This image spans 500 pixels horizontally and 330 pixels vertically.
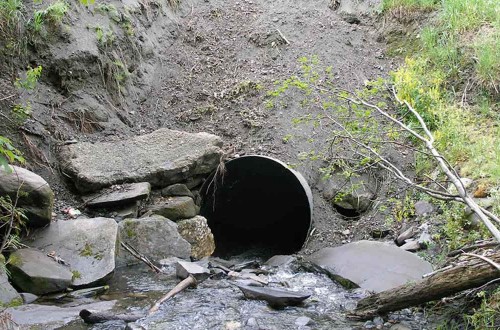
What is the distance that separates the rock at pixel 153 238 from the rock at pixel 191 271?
0.46m

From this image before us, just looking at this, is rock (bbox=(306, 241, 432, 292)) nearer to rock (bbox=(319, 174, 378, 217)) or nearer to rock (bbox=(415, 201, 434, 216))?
rock (bbox=(415, 201, 434, 216))

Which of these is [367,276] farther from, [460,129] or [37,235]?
[37,235]

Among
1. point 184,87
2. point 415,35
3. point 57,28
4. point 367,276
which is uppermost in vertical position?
point 57,28

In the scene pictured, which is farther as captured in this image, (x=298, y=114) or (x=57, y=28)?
(x=298, y=114)

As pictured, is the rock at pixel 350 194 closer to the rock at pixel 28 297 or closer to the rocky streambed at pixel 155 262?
the rocky streambed at pixel 155 262

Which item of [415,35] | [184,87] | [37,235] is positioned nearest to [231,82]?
[184,87]

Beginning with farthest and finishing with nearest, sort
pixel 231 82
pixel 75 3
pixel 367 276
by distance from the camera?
pixel 231 82, pixel 75 3, pixel 367 276

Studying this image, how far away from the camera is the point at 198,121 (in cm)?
757

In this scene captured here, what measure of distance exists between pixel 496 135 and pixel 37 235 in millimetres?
4803

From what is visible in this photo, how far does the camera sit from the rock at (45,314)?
3.60m

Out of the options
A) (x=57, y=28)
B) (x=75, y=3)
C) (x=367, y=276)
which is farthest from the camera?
(x=75, y=3)

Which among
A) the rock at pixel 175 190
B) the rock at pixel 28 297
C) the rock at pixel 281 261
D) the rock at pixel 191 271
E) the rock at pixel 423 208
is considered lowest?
the rock at pixel 281 261

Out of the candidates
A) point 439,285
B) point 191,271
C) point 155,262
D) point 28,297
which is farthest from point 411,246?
point 28,297

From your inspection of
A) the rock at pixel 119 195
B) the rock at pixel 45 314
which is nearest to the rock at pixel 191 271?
the rock at pixel 45 314
